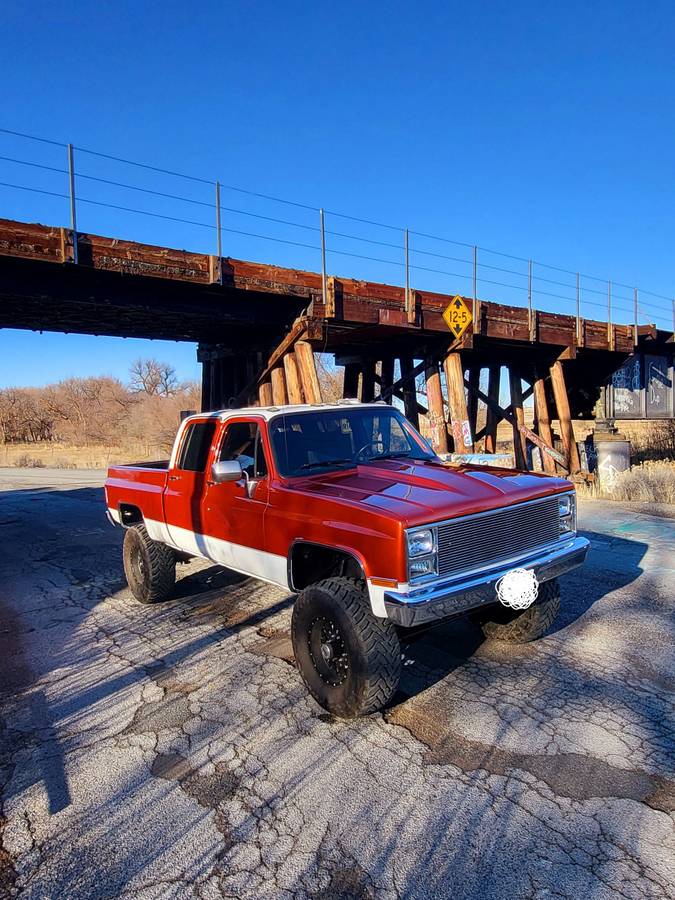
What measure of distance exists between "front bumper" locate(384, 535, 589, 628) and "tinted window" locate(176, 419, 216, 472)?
9.15 feet

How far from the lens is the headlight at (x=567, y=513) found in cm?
448

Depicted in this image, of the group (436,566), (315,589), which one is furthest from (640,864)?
(315,589)

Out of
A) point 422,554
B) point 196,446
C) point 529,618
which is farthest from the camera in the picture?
point 196,446

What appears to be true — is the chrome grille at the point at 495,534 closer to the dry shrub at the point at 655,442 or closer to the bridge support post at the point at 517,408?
the bridge support post at the point at 517,408

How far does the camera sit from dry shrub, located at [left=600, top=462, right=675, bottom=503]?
11617 millimetres

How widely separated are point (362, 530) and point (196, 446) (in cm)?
275

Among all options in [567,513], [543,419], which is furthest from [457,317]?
[543,419]

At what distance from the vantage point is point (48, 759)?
3.46 meters

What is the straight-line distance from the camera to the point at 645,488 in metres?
→ 12.0

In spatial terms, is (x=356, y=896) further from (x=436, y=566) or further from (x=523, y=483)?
(x=523, y=483)

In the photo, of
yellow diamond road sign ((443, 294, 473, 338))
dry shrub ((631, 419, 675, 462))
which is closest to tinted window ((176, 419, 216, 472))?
yellow diamond road sign ((443, 294, 473, 338))

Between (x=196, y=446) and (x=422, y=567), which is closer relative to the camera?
(x=422, y=567)

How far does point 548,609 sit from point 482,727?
1.39 meters

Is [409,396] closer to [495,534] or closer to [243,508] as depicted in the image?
[243,508]
